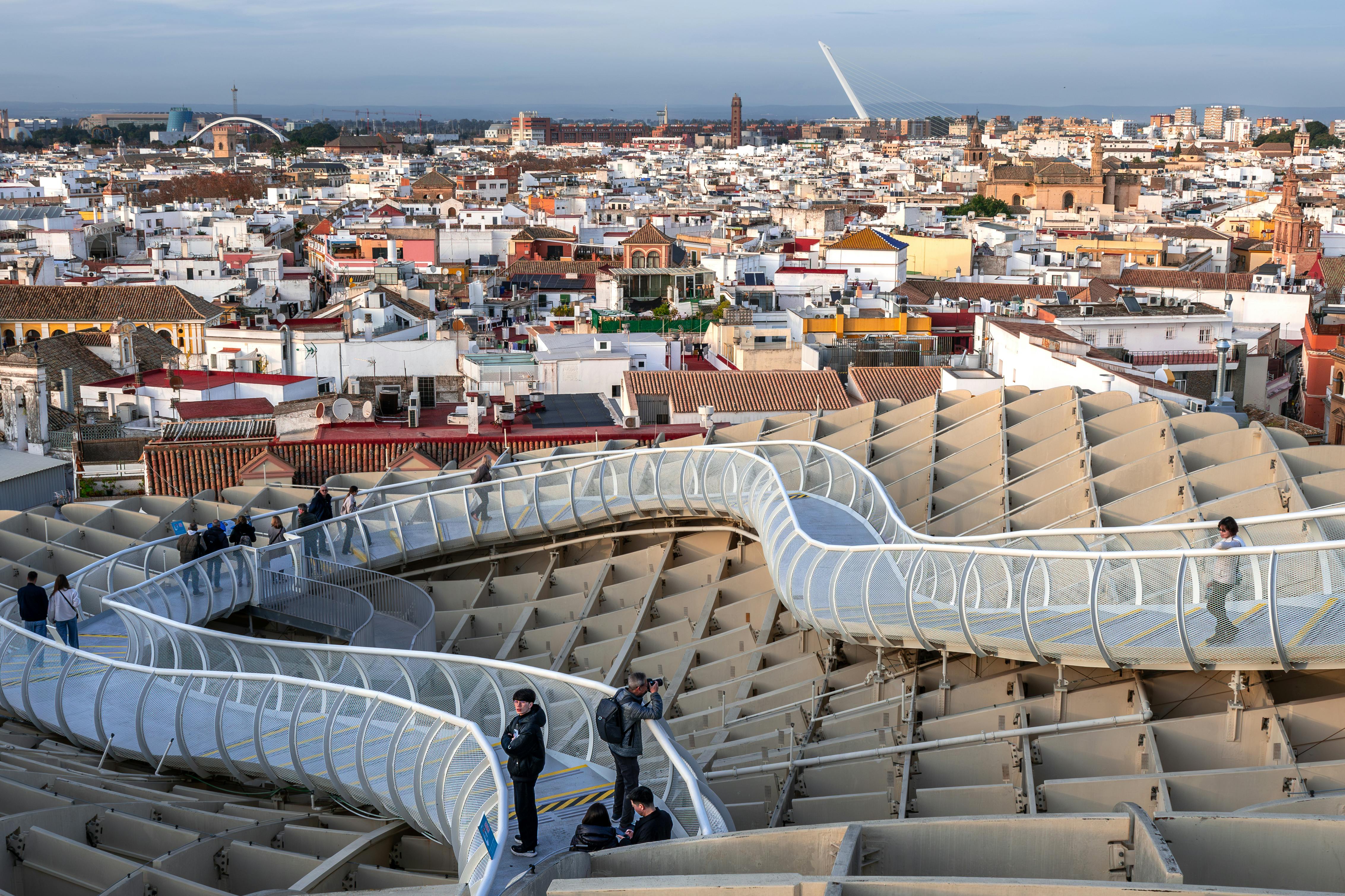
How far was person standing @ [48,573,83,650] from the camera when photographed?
8.74m

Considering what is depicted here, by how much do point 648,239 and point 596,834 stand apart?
42824 mm

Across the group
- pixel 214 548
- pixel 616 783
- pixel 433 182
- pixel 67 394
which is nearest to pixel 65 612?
pixel 214 548

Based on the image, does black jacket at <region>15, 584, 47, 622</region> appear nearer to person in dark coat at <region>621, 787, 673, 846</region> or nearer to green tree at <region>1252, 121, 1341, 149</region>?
person in dark coat at <region>621, 787, 673, 846</region>

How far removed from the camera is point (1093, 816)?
4.76 m

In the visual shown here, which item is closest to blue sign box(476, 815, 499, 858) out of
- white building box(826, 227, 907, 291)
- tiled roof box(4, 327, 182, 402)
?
tiled roof box(4, 327, 182, 402)

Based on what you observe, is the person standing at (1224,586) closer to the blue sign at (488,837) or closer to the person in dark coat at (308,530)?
the blue sign at (488,837)

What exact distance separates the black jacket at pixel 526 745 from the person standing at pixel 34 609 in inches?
175

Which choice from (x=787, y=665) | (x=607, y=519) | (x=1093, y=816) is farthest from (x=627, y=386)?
(x=1093, y=816)

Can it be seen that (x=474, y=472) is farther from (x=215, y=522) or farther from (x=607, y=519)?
(x=215, y=522)

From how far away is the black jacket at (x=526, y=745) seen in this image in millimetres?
5324

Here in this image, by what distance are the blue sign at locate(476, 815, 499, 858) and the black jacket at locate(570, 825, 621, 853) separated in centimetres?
28

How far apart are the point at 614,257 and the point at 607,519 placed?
4043 cm

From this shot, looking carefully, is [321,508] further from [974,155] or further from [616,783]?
[974,155]

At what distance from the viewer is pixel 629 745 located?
5562mm
